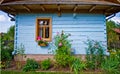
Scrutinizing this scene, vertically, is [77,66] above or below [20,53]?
below

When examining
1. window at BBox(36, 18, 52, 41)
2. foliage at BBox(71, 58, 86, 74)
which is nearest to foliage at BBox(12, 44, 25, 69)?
window at BBox(36, 18, 52, 41)

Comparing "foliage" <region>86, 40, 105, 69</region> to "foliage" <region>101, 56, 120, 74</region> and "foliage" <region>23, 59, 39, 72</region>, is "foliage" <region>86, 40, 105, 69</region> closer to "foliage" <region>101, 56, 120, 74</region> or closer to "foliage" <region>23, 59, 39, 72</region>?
"foliage" <region>101, 56, 120, 74</region>

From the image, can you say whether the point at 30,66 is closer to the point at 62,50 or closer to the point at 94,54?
the point at 62,50

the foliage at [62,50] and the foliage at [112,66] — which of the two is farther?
the foliage at [62,50]

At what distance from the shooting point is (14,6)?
13188 mm

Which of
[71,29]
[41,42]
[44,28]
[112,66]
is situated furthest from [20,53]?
[112,66]

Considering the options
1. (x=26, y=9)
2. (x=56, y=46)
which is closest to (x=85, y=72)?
(x=56, y=46)

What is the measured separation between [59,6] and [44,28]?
159cm

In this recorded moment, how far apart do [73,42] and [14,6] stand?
373 cm

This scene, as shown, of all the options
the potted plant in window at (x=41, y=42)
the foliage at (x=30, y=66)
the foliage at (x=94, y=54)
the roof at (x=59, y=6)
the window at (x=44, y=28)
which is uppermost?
the roof at (x=59, y=6)

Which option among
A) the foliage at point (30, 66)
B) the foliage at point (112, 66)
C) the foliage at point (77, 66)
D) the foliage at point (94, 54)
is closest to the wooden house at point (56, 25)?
the foliage at point (94, 54)

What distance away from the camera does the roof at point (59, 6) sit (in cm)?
1268

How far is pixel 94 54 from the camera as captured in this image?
485 inches

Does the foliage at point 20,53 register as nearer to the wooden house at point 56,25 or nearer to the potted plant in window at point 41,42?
the wooden house at point 56,25
